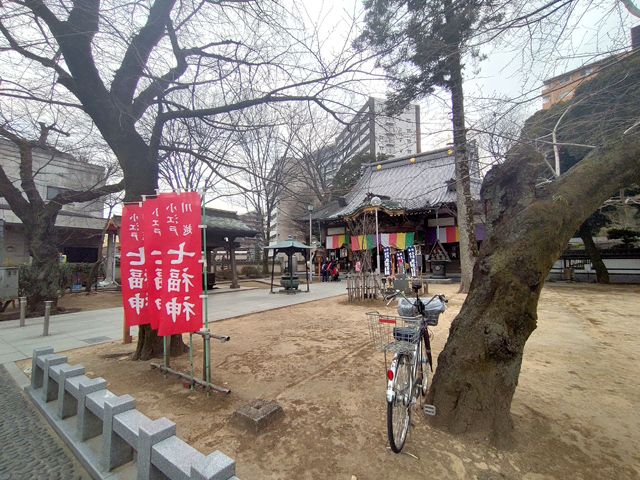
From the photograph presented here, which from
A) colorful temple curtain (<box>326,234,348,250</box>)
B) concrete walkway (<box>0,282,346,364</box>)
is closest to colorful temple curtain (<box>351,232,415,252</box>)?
colorful temple curtain (<box>326,234,348,250</box>)

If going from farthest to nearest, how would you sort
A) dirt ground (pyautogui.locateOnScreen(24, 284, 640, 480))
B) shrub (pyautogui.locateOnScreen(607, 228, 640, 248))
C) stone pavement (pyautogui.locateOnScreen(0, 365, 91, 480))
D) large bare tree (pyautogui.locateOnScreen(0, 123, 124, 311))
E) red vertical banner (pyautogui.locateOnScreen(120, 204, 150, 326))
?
shrub (pyautogui.locateOnScreen(607, 228, 640, 248)) < large bare tree (pyautogui.locateOnScreen(0, 123, 124, 311)) < red vertical banner (pyautogui.locateOnScreen(120, 204, 150, 326)) < stone pavement (pyautogui.locateOnScreen(0, 365, 91, 480)) < dirt ground (pyautogui.locateOnScreen(24, 284, 640, 480))

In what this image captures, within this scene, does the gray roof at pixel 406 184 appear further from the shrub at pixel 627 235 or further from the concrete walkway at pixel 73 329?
the concrete walkway at pixel 73 329

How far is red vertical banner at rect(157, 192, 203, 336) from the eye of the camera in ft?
12.0

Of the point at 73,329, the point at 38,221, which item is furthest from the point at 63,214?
the point at 73,329

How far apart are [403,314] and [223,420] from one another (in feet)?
6.80

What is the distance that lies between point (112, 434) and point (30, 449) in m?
1.27

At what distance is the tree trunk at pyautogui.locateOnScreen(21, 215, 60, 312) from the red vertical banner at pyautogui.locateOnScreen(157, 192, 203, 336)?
932cm

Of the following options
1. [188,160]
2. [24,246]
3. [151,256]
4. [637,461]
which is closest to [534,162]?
[637,461]

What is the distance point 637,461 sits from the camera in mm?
2408

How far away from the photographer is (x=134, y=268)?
15.1ft

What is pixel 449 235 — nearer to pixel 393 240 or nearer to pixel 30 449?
pixel 393 240

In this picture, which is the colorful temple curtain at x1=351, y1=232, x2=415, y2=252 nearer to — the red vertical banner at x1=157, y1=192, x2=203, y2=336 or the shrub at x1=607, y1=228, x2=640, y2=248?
the shrub at x1=607, y1=228, x2=640, y2=248

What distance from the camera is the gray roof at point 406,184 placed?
61.3 ft

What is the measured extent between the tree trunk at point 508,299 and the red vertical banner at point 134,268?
4.06 meters
